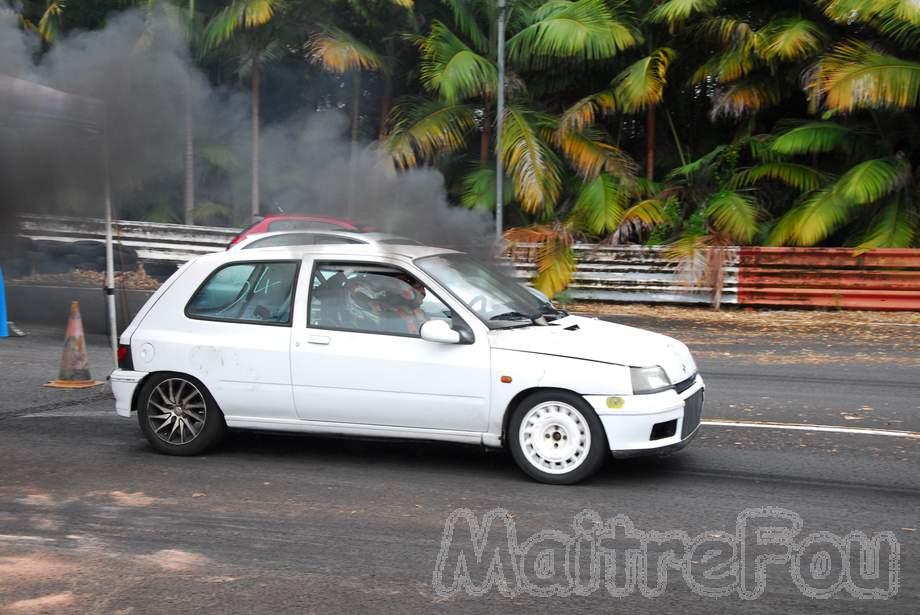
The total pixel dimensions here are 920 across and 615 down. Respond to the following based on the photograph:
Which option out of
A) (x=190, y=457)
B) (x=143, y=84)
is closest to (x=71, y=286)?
(x=143, y=84)

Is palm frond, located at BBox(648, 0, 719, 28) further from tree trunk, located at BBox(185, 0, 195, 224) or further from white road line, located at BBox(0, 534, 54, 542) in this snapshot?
white road line, located at BBox(0, 534, 54, 542)

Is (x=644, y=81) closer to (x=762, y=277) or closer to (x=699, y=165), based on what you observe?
(x=699, y=165)

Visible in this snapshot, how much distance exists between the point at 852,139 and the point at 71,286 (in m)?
13.6

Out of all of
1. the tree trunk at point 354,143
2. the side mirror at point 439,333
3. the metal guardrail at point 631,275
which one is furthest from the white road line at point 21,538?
the metal guardrail at point 631,275

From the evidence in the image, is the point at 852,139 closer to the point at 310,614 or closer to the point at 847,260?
the point at 847,260

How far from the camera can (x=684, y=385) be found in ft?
21.4

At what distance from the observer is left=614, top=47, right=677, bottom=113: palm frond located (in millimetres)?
18672

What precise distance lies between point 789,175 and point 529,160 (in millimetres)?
4778

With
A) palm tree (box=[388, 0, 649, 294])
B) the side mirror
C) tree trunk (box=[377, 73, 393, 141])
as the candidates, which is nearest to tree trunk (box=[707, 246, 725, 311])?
palm tree (box=[388, 0, 649, 294])

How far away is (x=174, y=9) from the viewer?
339 inches

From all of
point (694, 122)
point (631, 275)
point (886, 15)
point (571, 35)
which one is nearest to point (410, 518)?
point (631, 275)

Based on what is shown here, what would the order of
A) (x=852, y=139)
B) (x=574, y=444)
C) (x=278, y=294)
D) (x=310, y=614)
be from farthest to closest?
(x=852, y=139) → (x=278, y=294) → (x=574, y=444) → (x=310, y=614)

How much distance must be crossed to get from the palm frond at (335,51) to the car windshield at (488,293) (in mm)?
2620

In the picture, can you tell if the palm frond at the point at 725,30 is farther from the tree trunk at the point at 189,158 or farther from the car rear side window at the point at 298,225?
the tree trunk at the point at 189,158
